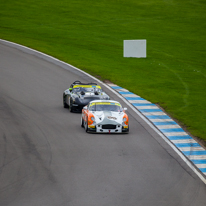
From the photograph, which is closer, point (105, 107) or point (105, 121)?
point (105, 121)

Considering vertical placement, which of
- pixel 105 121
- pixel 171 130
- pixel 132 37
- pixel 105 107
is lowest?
pixel 171 130

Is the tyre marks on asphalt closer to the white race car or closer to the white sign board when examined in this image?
the white race car

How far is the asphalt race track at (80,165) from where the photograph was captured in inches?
507

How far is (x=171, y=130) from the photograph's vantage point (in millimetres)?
22031

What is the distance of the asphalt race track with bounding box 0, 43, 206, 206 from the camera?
42.2 feet

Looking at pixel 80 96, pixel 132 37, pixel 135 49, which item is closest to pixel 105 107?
pixel 80 96

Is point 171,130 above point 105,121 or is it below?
below

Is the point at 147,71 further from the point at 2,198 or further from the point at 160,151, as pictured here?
the point at 2,198

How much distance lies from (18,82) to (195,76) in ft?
51.8

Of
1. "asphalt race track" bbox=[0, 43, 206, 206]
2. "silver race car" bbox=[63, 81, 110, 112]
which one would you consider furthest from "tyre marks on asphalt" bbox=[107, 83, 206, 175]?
"silver race car" bbox=[63, 81, 110, 112]

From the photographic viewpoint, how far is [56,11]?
65.8 meters

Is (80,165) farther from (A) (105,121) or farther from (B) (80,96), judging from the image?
(B) (80,96)

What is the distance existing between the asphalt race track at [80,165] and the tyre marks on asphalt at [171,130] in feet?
2.16

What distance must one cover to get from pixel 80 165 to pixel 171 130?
297 inches
